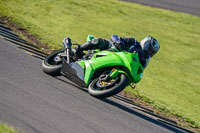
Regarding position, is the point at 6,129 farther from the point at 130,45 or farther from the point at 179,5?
the point at 179,5

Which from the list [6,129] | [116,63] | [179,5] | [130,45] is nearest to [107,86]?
[116,63]

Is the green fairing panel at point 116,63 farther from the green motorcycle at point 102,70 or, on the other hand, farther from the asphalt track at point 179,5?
the asphalt track at point 179,5

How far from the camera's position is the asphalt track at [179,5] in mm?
21436

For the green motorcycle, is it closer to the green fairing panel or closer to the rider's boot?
the green fairing panel

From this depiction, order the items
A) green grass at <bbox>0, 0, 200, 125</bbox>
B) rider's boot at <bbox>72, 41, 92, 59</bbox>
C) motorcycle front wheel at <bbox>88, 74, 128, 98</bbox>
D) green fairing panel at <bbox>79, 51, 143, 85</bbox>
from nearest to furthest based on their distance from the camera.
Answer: motorcycle front wheel at <bbox>88, 74, 128, 98</bbox>
green fairing panel at <bbox>79, 51, 143, 85</bbox>
rider's boot at <bbox>72, 41, 92, 59</bbox>
green grass at <bbox>0, 0, 200, 125</bbox>

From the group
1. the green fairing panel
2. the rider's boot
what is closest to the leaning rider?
the rider's boot

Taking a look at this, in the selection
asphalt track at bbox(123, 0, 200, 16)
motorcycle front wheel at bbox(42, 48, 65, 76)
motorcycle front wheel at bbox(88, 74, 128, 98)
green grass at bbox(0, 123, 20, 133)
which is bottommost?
asphalt track at bbox(123, 0, 200, 16)

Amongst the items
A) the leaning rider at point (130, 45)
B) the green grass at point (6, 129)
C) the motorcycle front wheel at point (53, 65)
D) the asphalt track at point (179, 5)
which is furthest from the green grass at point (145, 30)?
the green grass at point (6, 129)

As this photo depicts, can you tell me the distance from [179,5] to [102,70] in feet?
52.7

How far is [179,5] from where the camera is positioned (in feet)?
72.1

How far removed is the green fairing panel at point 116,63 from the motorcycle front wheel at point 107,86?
0.21 meters

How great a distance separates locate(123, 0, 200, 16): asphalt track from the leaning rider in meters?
14.5

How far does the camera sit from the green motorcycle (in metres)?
6.70

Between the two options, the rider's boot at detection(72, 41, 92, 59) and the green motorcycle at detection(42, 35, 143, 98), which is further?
the rider's boot at detection(72, 41, 92, 59)
